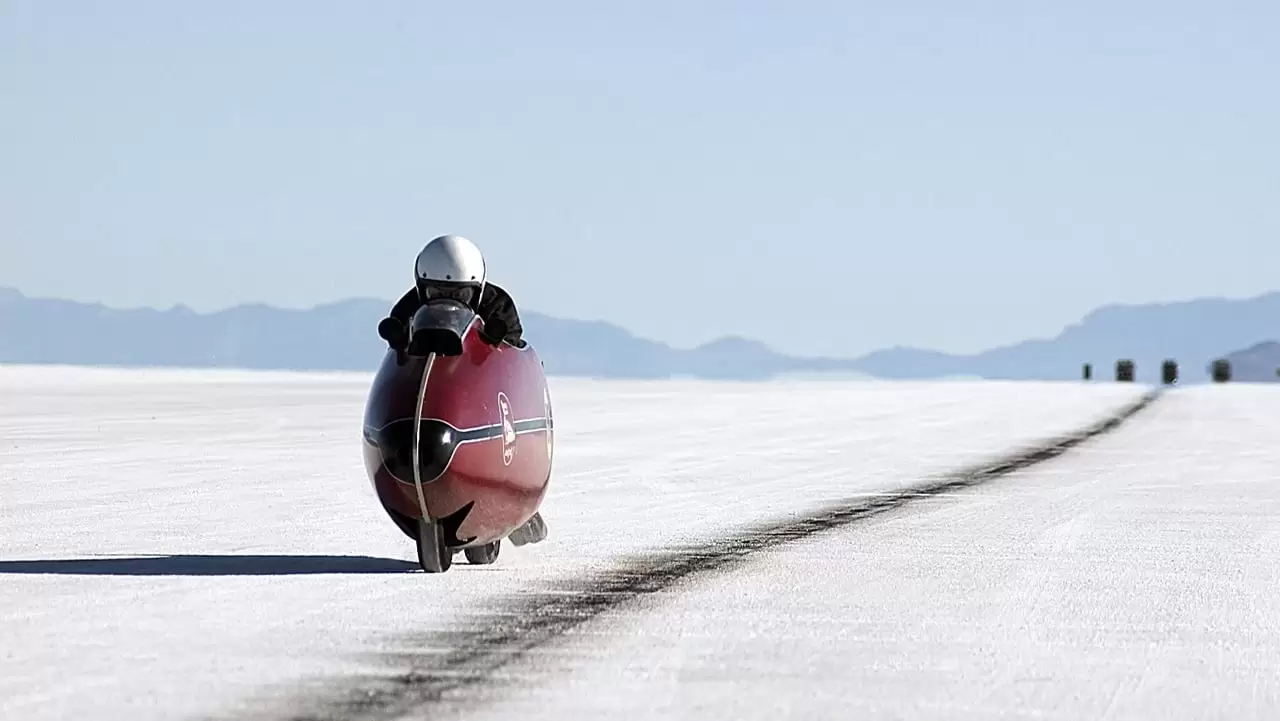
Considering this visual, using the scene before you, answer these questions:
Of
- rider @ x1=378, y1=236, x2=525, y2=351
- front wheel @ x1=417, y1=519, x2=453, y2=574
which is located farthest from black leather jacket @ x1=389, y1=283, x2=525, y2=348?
front wheel @ x1=417, y1=519, x2=453, y2=574

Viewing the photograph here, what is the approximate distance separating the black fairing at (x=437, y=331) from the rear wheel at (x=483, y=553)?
130 cm

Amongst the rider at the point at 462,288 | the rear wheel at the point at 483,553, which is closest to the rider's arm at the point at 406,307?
the rider at the point at 462,288

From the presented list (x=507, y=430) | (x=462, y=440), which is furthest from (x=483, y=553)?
(x=462, y=440)

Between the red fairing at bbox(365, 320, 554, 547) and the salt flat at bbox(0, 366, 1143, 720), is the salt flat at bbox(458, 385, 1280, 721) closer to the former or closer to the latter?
the salt flat at bbox(0, 366, 1143, 720)

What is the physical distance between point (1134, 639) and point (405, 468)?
12.8 feet

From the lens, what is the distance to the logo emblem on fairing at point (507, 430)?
34.2 feet

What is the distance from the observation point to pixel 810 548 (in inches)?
478

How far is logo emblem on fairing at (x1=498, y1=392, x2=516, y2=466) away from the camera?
34.2ft

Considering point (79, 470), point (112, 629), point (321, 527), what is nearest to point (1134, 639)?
point (112, 629)

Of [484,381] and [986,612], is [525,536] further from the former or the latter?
[986,612]

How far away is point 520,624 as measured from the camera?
342 inches

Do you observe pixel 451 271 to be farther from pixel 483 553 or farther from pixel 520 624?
pixel 520 624

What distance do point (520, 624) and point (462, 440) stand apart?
1.67m

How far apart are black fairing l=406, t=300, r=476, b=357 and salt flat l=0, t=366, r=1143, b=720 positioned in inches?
50.1
